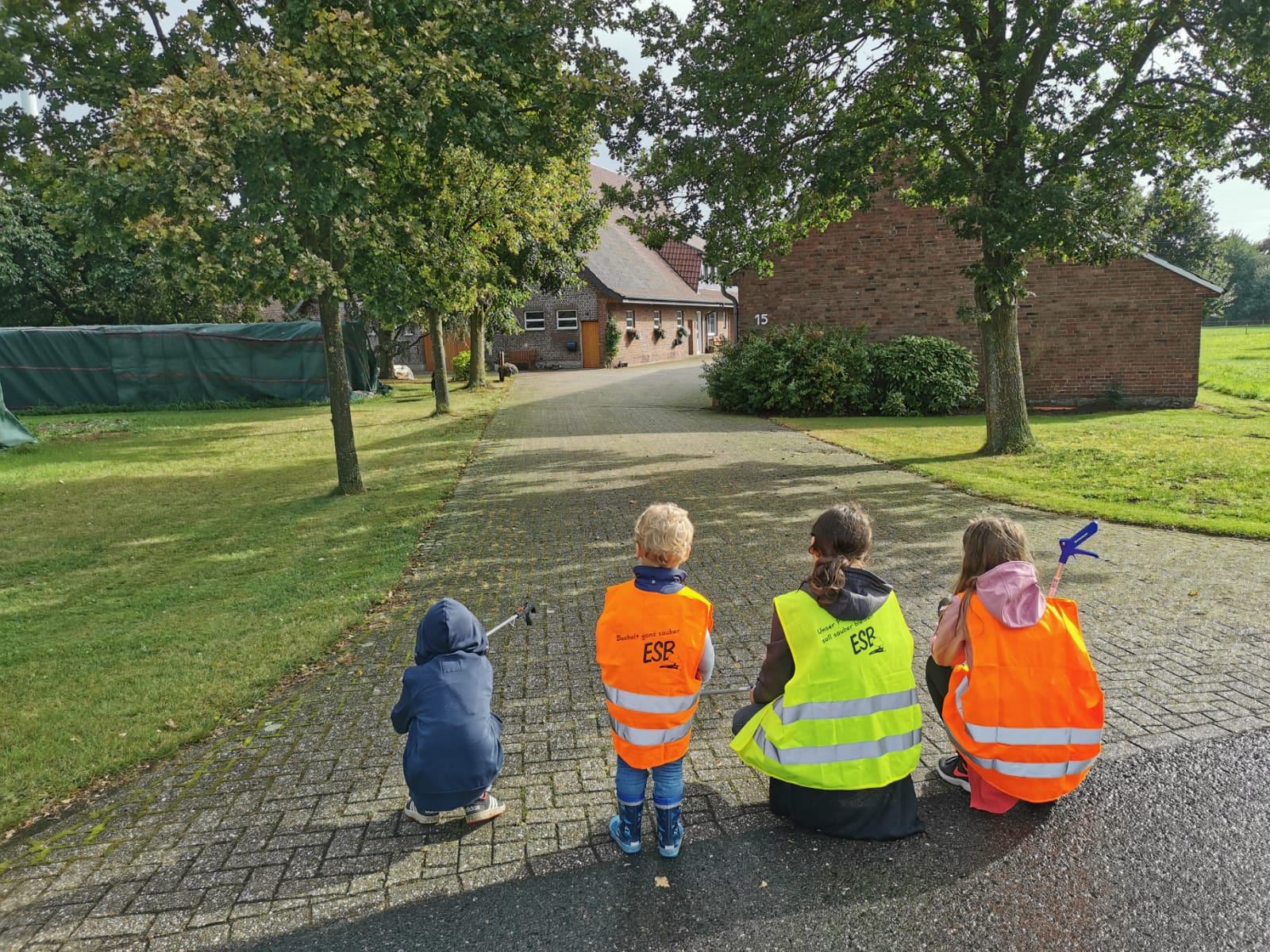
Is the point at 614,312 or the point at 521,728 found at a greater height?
the point at 614,312

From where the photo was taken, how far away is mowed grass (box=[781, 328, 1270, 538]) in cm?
842

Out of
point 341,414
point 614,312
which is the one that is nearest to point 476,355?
point 614,312

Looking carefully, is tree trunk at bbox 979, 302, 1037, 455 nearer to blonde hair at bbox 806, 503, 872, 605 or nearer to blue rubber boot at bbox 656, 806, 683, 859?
blonde hair at bbox 806, 503, 872, 605

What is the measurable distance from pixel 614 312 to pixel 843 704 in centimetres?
3588

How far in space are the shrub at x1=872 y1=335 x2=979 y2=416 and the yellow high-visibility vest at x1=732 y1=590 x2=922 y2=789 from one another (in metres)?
15.5

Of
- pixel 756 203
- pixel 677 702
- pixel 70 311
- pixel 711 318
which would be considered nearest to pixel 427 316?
pixel 756 203

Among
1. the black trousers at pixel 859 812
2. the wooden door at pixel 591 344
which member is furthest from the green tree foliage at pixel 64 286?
the black trousers at pixel 859 812

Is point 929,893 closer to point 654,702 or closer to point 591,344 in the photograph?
point 654,702

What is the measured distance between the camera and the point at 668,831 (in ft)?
9.88

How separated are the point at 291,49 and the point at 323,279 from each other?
8.80ft

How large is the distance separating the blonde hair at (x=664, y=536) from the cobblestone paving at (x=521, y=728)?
1.20 meters

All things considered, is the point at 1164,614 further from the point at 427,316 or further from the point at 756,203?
the point at 427,316

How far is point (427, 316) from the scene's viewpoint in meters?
20.5

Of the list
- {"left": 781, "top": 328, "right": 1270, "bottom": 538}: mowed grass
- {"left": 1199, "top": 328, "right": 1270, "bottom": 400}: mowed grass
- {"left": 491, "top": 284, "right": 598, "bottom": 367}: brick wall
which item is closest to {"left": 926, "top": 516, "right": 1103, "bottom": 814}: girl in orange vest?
{"left": 781, "top": 328, "right": 1270, "bottom": 538}: mowed grass
